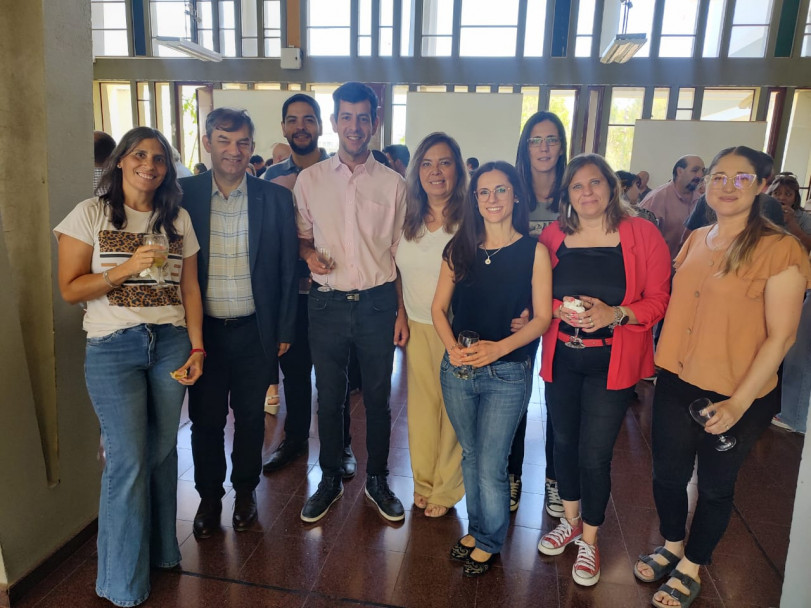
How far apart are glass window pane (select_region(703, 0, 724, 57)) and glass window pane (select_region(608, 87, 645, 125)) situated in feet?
4.49

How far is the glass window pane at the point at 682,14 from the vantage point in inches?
396

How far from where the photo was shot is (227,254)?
220cm

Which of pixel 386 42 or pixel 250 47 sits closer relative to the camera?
pixel 386 42

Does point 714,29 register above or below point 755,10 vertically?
below

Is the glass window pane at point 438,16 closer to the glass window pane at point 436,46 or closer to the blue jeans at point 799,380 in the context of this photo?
the glass window pane at point 436,46

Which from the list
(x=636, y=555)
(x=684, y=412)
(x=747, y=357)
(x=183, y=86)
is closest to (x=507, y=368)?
(x=684, y=412)

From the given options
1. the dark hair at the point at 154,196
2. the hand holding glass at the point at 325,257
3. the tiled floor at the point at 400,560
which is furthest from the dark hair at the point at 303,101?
the tiled floor at the point at 400,560

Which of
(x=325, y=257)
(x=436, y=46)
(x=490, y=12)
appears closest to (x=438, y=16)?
(x=436, y=46)

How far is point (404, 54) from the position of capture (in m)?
10.7

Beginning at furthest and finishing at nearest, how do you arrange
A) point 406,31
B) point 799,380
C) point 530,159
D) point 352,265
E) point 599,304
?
1. point 406,31
2. point 799,380
3. point 530,159
4. point 352,265
5. point 599,304

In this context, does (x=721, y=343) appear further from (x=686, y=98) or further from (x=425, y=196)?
(x=686, y=98)

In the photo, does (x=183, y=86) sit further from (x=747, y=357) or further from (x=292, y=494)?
(x=747, y=357)

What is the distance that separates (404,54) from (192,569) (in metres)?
10.6

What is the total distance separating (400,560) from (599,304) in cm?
133
